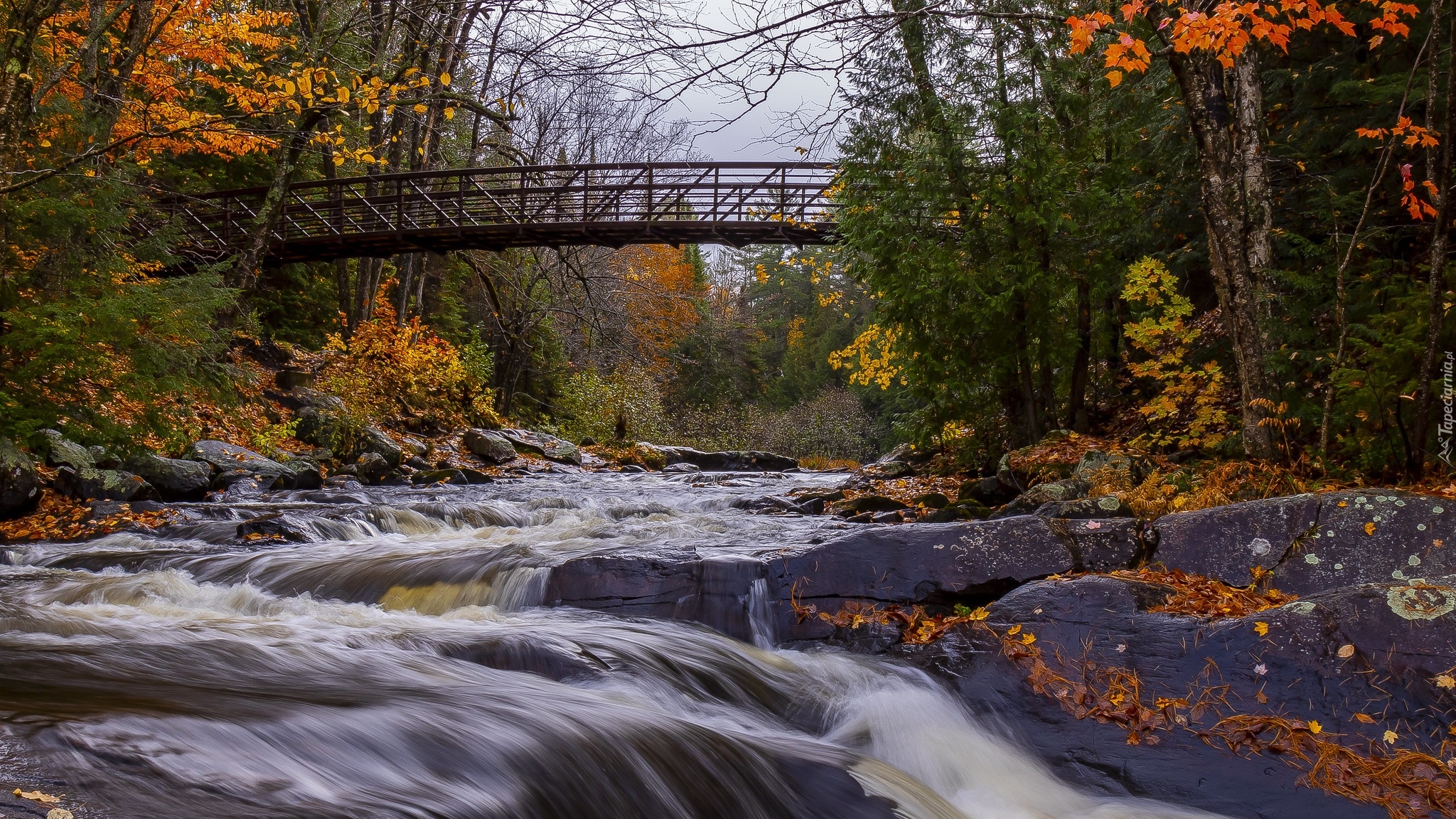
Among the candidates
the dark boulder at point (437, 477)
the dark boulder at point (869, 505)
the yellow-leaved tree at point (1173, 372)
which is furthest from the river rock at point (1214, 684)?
Result: the dark boulder at point (437, 477)

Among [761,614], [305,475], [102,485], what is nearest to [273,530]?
[102,485]

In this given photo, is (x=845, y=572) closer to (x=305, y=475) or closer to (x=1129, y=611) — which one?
(x=1129, y=611)

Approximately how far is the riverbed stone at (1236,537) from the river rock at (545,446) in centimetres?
1430

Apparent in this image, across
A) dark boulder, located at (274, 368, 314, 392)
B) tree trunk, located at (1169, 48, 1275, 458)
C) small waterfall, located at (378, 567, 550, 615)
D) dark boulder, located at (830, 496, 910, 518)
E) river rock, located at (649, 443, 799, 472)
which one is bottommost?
river rock, located at (649, 443, 799, 472)

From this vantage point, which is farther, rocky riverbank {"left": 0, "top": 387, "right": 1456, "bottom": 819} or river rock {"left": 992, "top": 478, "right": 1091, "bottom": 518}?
river rock {"left": 992, "top": 478, "right": 1091, "bottom": 518}

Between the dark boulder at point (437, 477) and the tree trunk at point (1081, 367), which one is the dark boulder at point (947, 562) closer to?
the tree trunk at point (1081, 367)

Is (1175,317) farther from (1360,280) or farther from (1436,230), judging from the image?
(1436,230)

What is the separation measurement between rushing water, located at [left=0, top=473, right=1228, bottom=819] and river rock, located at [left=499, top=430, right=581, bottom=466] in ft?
35.3

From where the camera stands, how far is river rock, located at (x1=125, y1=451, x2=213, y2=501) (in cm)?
941

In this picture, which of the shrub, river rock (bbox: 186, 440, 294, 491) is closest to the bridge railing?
the shrub

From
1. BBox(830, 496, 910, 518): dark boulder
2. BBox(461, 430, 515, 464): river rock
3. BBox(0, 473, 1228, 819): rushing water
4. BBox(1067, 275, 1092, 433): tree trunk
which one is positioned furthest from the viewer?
BBox(461, 430, 515, 464): river rock

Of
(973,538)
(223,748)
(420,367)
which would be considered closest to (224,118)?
(223,748)

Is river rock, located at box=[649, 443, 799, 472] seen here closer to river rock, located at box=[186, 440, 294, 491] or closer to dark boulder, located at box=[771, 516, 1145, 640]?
river rock, located at box=[186, 440, 294, 491]

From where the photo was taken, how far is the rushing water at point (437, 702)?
2875 mm
